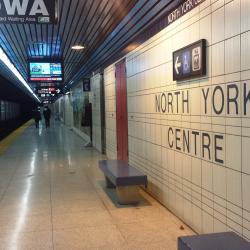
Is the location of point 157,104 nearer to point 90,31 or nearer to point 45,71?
point 90,31

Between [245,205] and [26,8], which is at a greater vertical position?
[26,8]

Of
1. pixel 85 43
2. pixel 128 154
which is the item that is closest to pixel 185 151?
pixel 128 154

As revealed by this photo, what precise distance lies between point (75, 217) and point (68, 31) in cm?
470

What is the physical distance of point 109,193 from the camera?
6129 millimetres

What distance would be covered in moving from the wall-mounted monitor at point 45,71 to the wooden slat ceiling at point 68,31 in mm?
358

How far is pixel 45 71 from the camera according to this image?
12766 mm

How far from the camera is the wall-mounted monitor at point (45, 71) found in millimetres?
12742

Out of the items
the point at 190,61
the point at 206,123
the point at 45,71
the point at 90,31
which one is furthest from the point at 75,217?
the point at 45,71

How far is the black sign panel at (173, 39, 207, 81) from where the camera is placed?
12.3 ft

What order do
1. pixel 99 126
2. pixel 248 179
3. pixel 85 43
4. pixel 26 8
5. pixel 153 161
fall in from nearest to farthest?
1. pixel 248 179
2. pixel 26 8
3. pixel 153 161
4. pixel 85 43
5. pixel 99 126

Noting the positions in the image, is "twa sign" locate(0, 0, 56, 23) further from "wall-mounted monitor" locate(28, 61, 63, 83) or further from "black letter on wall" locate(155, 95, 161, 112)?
"wall-mounted monitor" locate(28, 61, 63, 83)

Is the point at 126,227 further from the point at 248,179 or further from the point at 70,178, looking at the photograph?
the point at 70,178

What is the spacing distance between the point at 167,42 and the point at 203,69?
123 cm

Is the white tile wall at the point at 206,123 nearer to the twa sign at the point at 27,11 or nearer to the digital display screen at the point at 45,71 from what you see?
the twa sign at the point at 27,11
